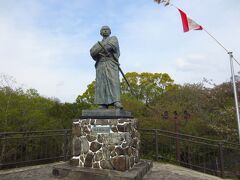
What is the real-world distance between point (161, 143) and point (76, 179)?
6.16 m

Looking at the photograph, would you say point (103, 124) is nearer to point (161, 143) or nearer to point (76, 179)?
point (76, 179)

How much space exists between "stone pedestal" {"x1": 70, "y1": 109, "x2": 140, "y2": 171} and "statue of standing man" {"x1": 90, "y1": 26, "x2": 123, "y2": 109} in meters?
0.41

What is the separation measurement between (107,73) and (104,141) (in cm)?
177

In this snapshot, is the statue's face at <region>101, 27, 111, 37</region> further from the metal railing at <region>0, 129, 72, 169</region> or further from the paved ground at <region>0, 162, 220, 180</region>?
the paved ground at <region>0, 162, 220, 180</region>

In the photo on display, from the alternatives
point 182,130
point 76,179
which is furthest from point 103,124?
point 182,130

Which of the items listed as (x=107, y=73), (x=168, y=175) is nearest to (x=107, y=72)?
(x=107, y=73)

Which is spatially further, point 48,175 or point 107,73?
point 107,73

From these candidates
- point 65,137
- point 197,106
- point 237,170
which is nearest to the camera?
point 65,137

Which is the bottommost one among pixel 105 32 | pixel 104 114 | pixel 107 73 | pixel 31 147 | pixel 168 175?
pixel 168 175

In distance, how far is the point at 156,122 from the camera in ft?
38.9

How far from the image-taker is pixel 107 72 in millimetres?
6012

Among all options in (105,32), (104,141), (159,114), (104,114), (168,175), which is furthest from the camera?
(159,114)

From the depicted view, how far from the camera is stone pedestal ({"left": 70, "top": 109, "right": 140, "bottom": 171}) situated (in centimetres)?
524

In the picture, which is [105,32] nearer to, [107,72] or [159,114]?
[107,72]
